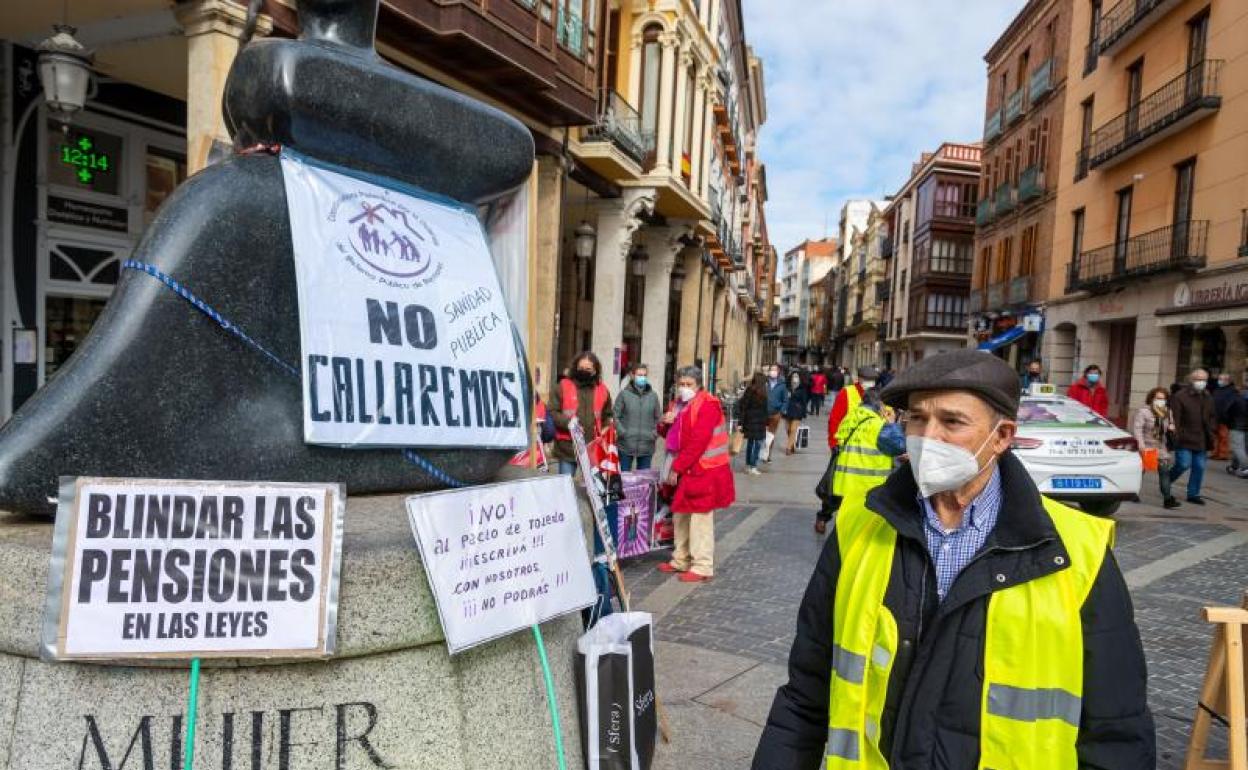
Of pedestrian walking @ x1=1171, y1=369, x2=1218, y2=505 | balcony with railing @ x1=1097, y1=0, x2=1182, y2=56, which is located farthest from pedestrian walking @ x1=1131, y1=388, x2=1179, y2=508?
balcony with railing @ x1=1097, y1=0, x2=1182, y2=56

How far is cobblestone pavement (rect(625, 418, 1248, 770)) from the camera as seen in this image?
3.92m

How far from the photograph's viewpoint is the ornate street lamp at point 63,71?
644 cm

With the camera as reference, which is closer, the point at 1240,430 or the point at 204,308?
the point at 204,308

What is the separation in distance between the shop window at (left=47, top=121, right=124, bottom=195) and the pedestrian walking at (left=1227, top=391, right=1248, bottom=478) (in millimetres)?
17292

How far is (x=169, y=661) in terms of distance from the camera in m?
1.83

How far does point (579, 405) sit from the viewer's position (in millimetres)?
9148

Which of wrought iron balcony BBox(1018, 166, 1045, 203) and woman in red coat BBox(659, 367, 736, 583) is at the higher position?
wrought iron balcony BBox(1018, 166, 1045, 203)

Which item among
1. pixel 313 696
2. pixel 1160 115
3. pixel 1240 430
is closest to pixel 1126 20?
pixel 1160 115

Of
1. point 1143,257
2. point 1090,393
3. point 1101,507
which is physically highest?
point 1143,257

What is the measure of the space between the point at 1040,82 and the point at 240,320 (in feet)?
105

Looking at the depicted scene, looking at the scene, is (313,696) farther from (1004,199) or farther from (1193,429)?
(1004,199)

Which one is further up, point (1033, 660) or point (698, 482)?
point (1033, 660)

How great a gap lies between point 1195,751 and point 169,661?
143 inches

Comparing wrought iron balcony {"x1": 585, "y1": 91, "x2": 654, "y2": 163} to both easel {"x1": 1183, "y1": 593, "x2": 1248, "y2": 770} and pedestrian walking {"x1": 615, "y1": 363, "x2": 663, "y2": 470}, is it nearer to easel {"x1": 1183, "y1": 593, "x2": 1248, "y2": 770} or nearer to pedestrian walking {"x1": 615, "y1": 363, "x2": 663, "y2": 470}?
pedestrian walking {"x1": 615, "y1": 363, "x2": 663, "y2": 470}
